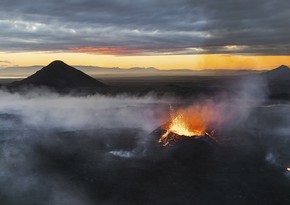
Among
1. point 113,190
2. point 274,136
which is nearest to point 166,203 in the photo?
point 113,190

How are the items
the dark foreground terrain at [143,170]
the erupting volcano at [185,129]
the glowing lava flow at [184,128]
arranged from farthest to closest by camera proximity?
the glowing lava flow at [184,128] < the erupting volcano at [185,129] < the dark foreground terrain at [143,170]

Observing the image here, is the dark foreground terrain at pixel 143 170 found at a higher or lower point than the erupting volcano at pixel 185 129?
lower

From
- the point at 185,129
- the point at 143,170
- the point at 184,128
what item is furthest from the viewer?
the point at 184,128

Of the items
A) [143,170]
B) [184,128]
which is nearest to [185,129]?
[184,128]

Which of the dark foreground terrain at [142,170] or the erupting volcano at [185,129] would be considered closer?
the dark foreground terrain at [142,170]

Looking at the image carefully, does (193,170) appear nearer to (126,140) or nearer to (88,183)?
(88,183)

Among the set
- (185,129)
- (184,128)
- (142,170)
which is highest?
(184,128)

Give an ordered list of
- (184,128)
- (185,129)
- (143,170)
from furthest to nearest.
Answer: (184,128)
(185,129)
(143,170)

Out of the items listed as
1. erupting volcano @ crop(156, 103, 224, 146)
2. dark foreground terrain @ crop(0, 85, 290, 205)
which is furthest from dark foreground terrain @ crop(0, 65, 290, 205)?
erupting volcano @ crop(156, 103, 224, 146)

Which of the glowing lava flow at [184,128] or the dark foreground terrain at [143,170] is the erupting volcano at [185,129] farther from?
Result: the dark foreground terrain at [143,170]

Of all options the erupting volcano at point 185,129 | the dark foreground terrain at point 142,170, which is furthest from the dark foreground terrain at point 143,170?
the erupting volcano at point 185,129

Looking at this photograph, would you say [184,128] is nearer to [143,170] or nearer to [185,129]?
[185,129]
